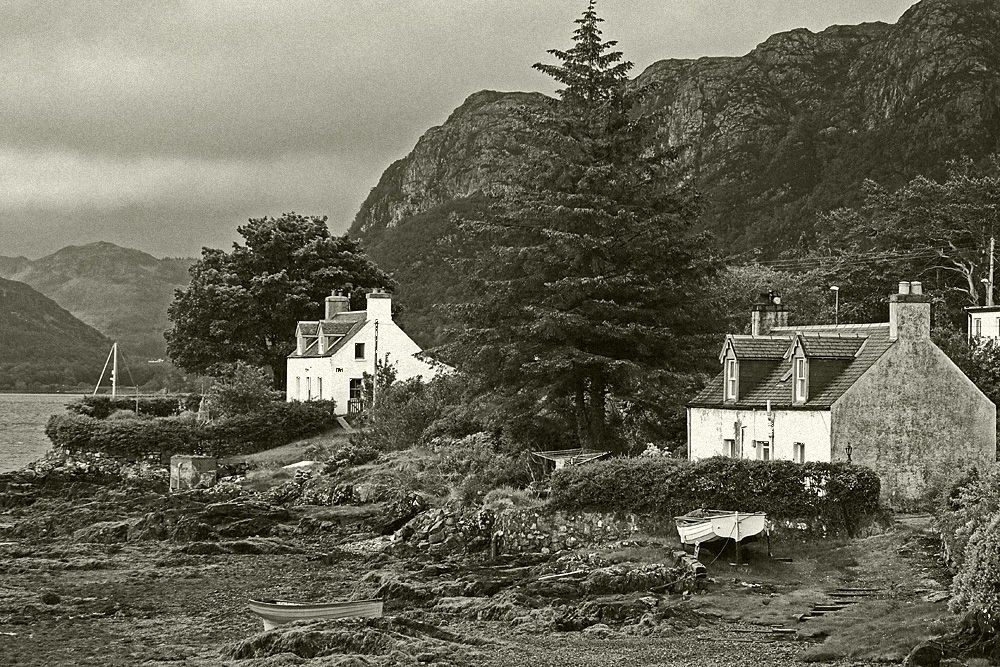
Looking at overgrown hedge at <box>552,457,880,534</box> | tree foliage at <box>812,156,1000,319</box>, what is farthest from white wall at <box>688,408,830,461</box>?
tree foliage at <box>812,156,1000,319</box>

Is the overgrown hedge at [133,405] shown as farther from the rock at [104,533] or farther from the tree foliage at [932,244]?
the tree foliage at [932,244]

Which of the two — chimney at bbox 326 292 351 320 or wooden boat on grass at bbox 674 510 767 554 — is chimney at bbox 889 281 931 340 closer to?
wooden boat on grass at bbox 674 510 767 554

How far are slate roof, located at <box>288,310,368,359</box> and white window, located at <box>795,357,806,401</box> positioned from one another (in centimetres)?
3836

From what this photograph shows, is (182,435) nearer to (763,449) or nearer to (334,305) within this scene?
(334,305)

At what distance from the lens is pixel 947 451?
38.1 metres

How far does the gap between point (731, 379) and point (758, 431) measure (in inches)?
86.0

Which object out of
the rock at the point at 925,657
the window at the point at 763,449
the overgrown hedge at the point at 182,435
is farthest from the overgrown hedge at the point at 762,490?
the overgrown hedge at the point at 182,435

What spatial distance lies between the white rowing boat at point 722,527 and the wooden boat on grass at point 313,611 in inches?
360

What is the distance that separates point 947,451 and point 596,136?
17.4m

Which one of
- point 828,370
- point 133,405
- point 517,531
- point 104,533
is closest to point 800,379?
point 828,370

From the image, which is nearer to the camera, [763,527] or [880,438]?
[763,527]

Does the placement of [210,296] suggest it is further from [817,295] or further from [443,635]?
[443,635]

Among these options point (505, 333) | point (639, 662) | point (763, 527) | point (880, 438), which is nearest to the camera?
point (639, 662)

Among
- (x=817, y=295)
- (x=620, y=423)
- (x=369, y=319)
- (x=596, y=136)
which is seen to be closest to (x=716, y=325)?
(x=620, y=423)
